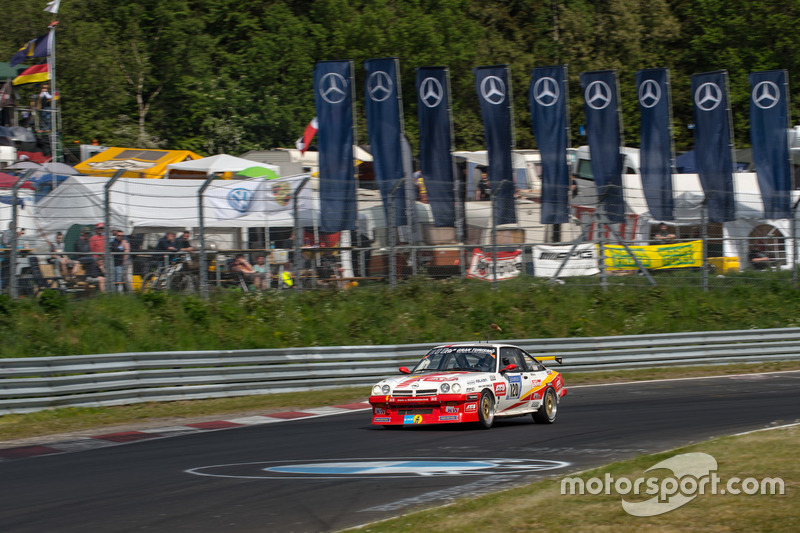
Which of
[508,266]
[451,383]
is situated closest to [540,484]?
[451,383]

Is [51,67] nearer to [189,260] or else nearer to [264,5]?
[189,260]

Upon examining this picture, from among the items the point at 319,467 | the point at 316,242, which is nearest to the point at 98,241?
the point at 316,242

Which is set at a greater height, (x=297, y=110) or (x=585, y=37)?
(x=585, y=37)

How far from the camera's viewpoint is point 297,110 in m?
45.9

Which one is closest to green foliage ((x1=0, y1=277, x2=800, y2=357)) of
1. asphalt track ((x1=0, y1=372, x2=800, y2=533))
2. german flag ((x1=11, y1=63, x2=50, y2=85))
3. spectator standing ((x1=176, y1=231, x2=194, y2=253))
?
spectator standing ((x1=176, y1=231, x2=194, y2=253))

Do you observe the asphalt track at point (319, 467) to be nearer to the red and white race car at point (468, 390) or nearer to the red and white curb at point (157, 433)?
the red and white race car at point (468, 390)

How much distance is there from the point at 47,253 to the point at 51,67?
56.4 feet

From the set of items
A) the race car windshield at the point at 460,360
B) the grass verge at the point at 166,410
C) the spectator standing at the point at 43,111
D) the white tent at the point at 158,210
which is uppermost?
the spectator standing at the point at 43,111

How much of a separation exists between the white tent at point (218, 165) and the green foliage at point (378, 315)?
810 cm

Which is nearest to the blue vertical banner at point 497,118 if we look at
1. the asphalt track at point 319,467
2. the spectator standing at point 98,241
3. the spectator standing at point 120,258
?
the spectator standing at point 120,258

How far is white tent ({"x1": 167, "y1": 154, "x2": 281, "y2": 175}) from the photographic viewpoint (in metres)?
27.3

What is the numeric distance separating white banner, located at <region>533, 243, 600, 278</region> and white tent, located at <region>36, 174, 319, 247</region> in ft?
19.8

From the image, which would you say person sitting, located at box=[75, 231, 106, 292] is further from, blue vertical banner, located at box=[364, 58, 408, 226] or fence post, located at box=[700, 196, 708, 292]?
fence post, located at box=[700, 196, 708, 292]

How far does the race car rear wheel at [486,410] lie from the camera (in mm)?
11391
